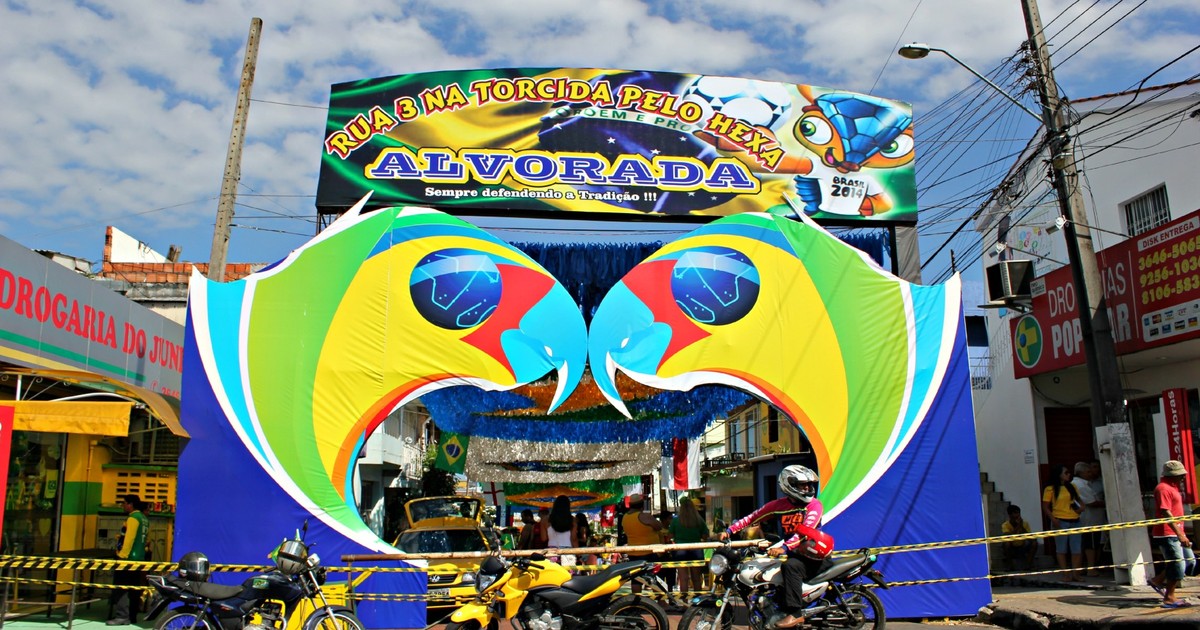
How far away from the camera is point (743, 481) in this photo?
3262 centimetres

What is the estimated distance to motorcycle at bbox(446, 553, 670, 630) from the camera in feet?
29.7

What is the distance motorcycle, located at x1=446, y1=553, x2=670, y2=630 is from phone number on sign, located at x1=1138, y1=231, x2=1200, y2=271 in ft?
33.1

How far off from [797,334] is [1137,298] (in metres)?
6.25

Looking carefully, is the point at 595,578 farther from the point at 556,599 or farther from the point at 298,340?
the point at 298,340

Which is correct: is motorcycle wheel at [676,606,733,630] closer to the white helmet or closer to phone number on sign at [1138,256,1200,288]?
the white helmet

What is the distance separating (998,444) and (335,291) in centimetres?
1514

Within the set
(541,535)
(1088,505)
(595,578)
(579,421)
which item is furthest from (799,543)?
(579,421)

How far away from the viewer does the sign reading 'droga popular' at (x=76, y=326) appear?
41.8 feet

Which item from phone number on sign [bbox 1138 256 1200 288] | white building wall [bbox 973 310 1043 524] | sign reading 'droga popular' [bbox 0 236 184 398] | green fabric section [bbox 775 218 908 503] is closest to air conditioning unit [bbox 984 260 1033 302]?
white building wall [bbox 973 310 1043 524]

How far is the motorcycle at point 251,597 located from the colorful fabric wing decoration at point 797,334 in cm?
444

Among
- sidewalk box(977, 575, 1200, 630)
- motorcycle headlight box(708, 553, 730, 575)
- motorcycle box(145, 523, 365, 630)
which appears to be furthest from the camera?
sidewalk box(977, 575, 1200, 630)

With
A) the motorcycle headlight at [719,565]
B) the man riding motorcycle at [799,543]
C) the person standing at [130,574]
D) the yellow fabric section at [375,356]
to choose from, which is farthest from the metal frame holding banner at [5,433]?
the man riding motorcycle at [799,543]

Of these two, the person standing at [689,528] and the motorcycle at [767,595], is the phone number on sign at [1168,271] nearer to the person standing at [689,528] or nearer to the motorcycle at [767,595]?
the person standing at [689,528]

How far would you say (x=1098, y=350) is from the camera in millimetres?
13133
